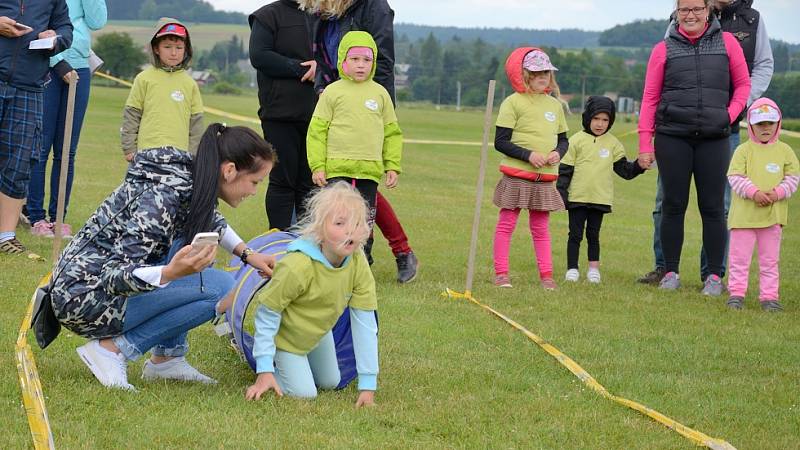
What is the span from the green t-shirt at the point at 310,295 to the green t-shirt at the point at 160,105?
12.8ft

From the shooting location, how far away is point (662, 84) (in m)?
8.39

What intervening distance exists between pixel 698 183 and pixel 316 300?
433 centimetres

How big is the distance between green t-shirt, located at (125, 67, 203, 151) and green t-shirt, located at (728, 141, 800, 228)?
4176 millimetres

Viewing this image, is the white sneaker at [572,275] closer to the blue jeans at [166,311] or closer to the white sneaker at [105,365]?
the blue jeans at [166,311]

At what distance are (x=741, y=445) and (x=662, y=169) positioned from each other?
13.4 ft

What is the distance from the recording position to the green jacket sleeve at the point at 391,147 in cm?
770

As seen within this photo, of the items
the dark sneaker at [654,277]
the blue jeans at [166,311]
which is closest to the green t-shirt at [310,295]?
the blue jeans at [166,311]

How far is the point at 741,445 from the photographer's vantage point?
4.56 metres

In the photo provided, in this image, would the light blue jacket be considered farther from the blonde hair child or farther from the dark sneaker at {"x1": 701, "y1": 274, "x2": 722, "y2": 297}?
the dark sneaker at {"x1": 701, "y1": 274, "x2": 722, "y2": 297}

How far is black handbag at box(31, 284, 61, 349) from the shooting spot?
4.79 m

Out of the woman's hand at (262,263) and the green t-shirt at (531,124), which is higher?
the green t-shirt at (531,124)

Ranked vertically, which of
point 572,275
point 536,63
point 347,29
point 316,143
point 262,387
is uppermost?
point 347,29

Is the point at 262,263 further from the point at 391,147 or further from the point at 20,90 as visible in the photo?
the point at 20,90

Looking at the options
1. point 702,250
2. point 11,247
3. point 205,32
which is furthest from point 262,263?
point 205,32
